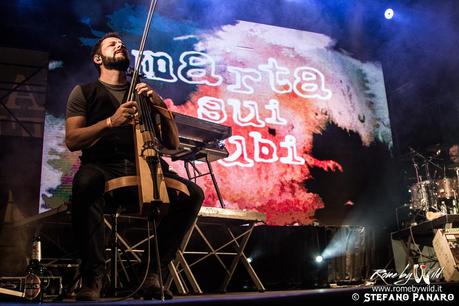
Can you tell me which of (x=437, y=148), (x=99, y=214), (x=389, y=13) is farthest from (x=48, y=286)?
(x=389, y=13)

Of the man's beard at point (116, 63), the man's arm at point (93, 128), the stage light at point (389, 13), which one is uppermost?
the stage light at point (389, 13)

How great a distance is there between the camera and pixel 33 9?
4.74 metres

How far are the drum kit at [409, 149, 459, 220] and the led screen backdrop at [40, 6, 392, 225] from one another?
58 centimetres

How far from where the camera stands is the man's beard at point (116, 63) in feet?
7.57

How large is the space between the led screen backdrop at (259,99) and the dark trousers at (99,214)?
2.47m

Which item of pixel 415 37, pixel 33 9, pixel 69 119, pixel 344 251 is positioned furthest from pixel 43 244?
pixel 415 37

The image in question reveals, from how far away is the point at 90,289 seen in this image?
1.80 m

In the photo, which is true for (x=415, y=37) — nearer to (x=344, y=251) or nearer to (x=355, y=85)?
(x=355, y=85)

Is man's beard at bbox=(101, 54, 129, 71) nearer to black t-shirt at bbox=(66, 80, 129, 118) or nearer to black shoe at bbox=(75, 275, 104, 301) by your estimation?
black t-shirt at bbox=(66, 80, 129, 118)

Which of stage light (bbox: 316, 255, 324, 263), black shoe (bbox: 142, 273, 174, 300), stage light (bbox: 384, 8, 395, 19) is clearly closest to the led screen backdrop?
stage light (bbox: 316, 255, 324, 263)

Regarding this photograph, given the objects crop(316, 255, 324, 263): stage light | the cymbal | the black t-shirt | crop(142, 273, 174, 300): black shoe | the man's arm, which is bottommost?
crop(142, 273, 174, 300): black shoe

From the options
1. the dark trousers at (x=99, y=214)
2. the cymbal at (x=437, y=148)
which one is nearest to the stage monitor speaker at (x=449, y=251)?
the cymbal at (x=437, y=148)

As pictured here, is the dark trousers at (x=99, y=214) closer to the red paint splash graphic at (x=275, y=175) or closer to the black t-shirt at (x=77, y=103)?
the black t-shirt at (x=77, y=103)

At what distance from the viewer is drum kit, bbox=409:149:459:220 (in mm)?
5223
